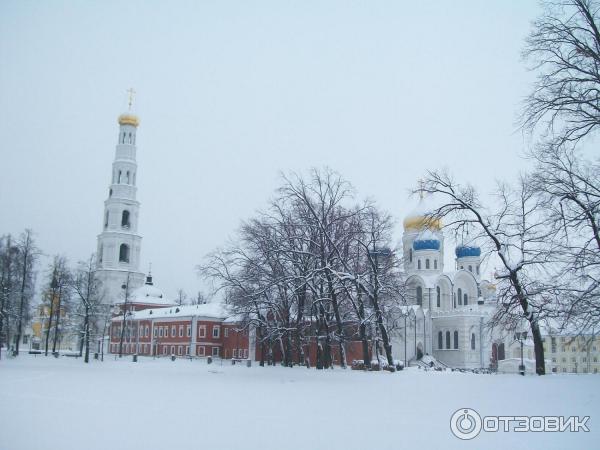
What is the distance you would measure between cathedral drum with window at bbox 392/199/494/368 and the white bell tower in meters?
46.8

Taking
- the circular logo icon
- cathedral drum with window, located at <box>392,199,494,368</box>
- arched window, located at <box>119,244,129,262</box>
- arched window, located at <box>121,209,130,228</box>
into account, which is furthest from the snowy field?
arched window, located at <box>121,209,130,228</box>

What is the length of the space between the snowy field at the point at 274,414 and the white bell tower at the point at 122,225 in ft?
260

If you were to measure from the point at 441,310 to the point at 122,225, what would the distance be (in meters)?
53.9

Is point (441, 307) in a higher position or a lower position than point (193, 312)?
higher

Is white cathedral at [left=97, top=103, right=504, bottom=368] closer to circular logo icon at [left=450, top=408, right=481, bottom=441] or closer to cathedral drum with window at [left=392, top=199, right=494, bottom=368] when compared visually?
cathedral drum with window at [left=392, top=199, right=494, bottom=368]

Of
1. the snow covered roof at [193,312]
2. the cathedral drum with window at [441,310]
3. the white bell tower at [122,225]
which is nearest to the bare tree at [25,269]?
the snow covered roof at [193,312]

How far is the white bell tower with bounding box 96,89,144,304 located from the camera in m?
98.4

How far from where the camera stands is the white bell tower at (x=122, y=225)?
323 ft

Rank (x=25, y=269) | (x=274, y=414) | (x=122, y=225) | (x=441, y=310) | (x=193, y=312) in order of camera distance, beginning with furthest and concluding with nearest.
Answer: (x=122, y=225) < (x=193, y=312) < (x=441, y=310) < (x=25, y=269) < (x=274, y=414)

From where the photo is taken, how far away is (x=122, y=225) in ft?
328

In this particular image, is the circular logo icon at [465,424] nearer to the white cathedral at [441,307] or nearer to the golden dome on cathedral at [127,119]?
the white cathedral at [441,307]

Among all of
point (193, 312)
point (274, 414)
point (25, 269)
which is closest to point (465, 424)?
point (274, 414)

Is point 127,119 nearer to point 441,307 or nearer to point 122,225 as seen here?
point 122,225

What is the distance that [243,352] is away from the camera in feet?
234
